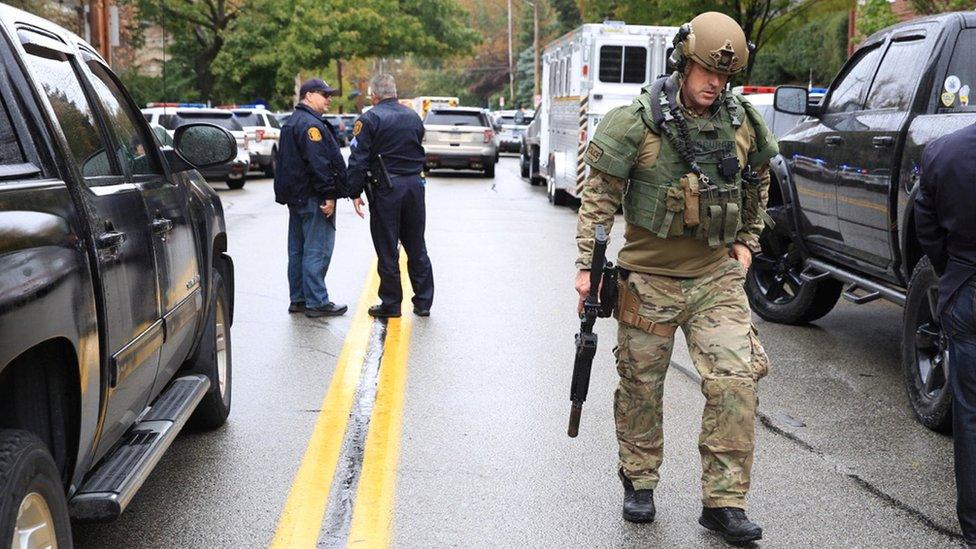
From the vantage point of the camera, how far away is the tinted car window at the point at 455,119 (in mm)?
28391

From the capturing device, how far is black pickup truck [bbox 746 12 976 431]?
648 cm

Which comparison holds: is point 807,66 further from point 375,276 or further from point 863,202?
point 863,202

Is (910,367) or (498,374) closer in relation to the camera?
(910,367)

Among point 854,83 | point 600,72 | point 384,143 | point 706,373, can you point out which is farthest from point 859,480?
point 600,72

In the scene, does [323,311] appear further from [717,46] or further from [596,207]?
[717,46]

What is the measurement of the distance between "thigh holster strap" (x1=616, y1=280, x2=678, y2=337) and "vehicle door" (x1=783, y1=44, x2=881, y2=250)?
131 inches

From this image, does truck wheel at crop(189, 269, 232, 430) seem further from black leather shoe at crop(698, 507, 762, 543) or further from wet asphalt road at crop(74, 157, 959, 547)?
black leather shoe at crop(698, 507, 762, 543)

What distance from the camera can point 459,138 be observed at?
28359 mm

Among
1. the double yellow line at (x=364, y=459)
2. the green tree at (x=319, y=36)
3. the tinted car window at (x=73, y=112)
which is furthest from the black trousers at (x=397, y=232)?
the green tree at (x=319, y=36)

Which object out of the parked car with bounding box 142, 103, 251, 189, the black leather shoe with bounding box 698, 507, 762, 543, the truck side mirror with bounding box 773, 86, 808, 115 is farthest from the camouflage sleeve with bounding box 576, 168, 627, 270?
the parked car with bounding box 142, 103, 251, 189

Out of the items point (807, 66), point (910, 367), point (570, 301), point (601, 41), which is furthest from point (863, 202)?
point (807, 66)

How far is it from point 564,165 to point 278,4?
31485 millimetres

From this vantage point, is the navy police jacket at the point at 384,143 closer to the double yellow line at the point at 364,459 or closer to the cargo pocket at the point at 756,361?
the double yellow line at the point at 364,459

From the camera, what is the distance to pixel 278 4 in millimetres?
48938
